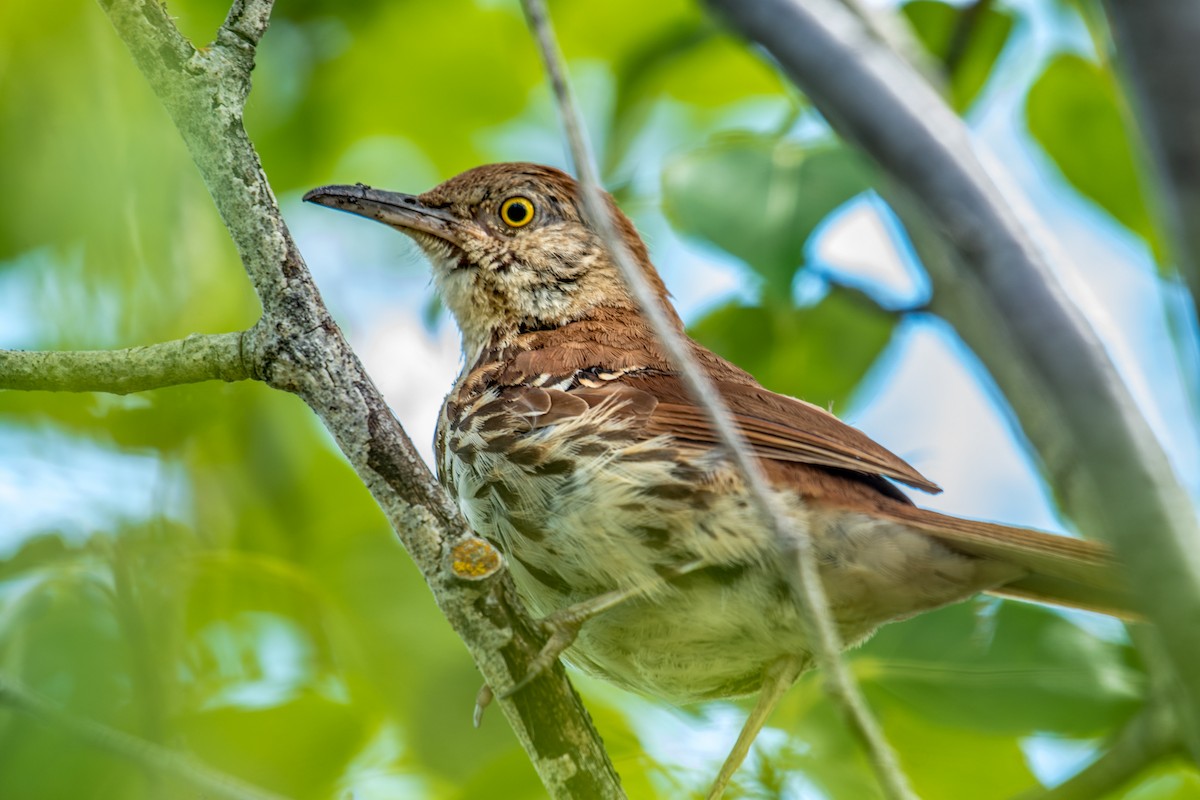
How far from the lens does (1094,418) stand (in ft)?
6.07

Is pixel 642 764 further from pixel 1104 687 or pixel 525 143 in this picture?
pixel 525 143

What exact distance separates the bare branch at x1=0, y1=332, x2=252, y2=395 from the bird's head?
1652 mm

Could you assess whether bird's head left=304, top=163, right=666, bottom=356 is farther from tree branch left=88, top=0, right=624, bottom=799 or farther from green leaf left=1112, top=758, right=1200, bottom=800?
green leaf left=1112, top=758, right=1200, bottom=800

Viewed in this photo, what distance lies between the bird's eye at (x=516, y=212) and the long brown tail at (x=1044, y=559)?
78.7 inches

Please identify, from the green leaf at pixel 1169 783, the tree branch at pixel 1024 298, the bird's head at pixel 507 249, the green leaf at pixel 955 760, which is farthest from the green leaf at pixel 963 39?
the green leaf at pixel 1169 783

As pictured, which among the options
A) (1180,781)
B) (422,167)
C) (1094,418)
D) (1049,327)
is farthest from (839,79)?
(422,167)

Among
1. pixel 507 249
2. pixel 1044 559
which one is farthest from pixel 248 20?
pixel 1044 559

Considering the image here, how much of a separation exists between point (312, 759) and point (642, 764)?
2.84ft

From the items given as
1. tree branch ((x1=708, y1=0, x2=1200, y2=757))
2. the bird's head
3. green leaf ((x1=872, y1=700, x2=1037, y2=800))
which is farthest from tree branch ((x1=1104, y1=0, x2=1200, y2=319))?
the bird's head

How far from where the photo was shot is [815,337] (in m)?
4.55

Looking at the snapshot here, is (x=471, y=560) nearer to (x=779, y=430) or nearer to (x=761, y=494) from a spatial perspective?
(x=761, y=494)

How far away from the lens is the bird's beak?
4195mm

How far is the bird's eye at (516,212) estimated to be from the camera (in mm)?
4703

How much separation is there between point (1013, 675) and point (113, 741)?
8.09ft
